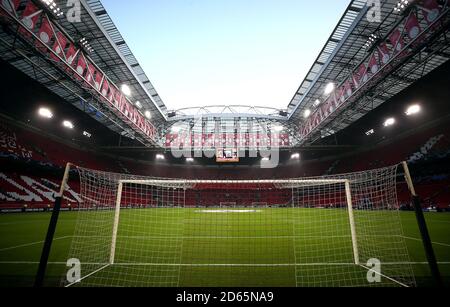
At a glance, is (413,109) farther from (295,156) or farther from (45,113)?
(45,113)

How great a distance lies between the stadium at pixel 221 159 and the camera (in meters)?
4.55

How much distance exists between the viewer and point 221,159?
1061 inches

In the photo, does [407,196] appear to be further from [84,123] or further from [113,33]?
[84,123]

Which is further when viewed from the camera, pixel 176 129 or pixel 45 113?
pixel 176 129

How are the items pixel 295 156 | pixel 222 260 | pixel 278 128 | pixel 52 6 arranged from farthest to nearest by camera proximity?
pixel 295 156 < pixel 278 128 < pixel 52 6 < pixel 222 260

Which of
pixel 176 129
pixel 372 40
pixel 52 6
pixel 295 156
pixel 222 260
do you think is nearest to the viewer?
pixel 222 260

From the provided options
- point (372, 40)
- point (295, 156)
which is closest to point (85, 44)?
point (372, 40)

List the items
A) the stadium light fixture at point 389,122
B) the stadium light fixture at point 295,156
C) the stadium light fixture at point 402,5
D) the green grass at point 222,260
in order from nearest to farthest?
the green grass at point 222,260 < the stadium light fixture at point 402,5 < the stadium light fixture at point 389,122 < the stadium light fixture at point 295,156

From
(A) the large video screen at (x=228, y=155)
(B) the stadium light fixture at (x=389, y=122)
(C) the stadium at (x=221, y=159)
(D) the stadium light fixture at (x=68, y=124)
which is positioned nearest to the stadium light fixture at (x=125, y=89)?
(C) the stadium at (x=221, y=159)

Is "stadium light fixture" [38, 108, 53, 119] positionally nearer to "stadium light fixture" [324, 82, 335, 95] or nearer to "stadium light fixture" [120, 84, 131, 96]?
"stadium light fixture" [120, 84, 131, 96]

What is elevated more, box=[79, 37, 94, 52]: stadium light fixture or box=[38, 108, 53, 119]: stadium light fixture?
box=[79, 37, 94, 52]: stadium light fixture

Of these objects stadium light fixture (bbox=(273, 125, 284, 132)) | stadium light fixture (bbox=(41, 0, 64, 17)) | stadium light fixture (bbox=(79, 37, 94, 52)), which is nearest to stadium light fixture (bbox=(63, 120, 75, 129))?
stadium light fixture (bbox=(79, 37, 94, 52))

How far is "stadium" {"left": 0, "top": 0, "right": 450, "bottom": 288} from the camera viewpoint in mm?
4551

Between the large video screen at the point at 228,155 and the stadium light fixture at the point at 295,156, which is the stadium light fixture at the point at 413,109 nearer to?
the stadium light fixture at the point at 295,156
